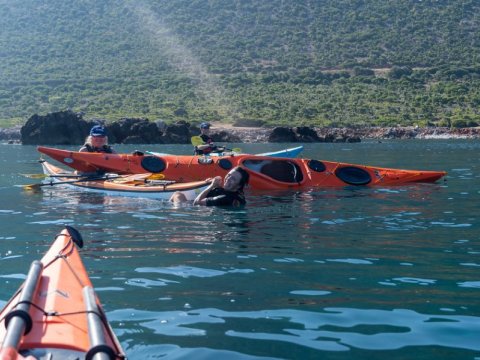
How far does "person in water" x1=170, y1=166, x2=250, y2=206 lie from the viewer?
40.9ft

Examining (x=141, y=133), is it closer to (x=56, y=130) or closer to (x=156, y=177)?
(x=56, y=130)

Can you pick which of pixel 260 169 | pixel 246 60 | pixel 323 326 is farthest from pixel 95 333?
pixel 246 60

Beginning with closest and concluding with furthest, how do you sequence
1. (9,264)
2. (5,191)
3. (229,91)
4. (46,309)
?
(46,309), (9,264), (5,191), (229,91)

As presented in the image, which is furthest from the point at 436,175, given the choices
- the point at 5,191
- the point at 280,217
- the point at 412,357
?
the point at 412,357

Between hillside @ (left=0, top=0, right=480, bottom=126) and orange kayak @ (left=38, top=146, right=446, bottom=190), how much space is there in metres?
45.4

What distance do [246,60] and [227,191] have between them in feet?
257

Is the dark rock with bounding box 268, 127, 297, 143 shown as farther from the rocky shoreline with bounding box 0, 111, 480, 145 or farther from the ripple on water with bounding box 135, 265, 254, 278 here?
the ripple on water with bounding box 135, 265, 254, 278

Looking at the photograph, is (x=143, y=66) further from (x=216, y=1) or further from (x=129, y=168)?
(x=129, y=168)

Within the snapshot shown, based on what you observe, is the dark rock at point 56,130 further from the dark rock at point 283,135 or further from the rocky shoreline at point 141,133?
the dark rock at point 283,135

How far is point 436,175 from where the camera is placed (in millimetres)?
17859

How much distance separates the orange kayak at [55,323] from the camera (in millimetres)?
3943

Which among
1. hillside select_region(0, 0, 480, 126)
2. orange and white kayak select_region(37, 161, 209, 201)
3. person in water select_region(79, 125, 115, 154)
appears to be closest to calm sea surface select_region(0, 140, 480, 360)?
orange and white kayak select_region(37, 161, 209, 201)

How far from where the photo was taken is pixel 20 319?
164 inches

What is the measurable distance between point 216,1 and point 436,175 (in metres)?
90.8
